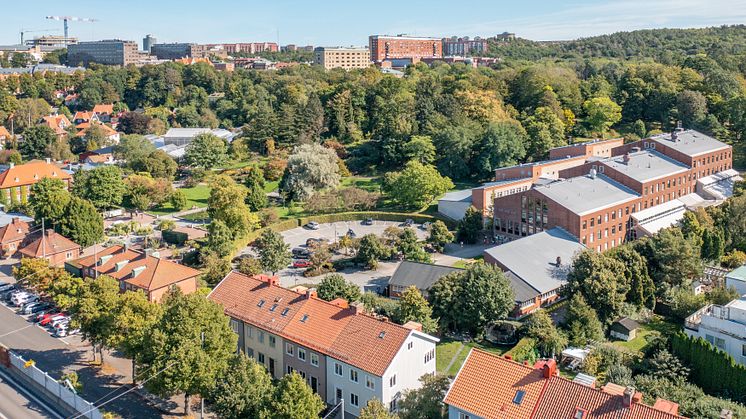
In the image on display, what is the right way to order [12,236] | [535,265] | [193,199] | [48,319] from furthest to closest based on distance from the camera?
[193,199], [12,236], [535,265], [48,319]

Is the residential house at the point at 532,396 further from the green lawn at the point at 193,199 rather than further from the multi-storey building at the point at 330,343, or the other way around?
the green lawn at the point at 193,199

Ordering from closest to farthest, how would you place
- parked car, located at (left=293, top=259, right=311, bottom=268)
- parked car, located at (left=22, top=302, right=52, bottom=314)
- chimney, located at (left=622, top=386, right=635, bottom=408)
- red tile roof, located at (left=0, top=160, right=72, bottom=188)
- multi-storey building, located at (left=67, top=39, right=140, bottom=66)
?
chimney, located at (left=622, top=386, right=635, bottom=408) → parked car, located at (left=22, top=302, right=52, bottom=314) → parked car, located at (left=293, top=259, right=311, bottom=268) → red tile roof, located at (left=0, top=160, right=72, bottom=188) → multi-storey building, located at (left=67, top=39, right=140, bottom=66)

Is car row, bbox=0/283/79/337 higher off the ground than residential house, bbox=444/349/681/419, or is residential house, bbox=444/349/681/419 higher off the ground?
residential house, bbox=444/349/681/419

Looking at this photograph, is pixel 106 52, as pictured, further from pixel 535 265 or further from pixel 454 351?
pixel 454 351

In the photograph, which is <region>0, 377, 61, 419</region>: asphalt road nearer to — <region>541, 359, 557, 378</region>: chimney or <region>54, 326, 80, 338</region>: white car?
<region>54, 326, 80, 338</region>: white car

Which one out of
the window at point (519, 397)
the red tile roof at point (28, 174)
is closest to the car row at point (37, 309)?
the window at point (519, 397)

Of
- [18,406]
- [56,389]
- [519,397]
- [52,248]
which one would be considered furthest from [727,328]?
[52,248]

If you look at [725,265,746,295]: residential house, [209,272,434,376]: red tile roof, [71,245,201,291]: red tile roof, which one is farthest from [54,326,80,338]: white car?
[725,265,746,295]: residential house

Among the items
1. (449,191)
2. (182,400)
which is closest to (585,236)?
(449,191)
